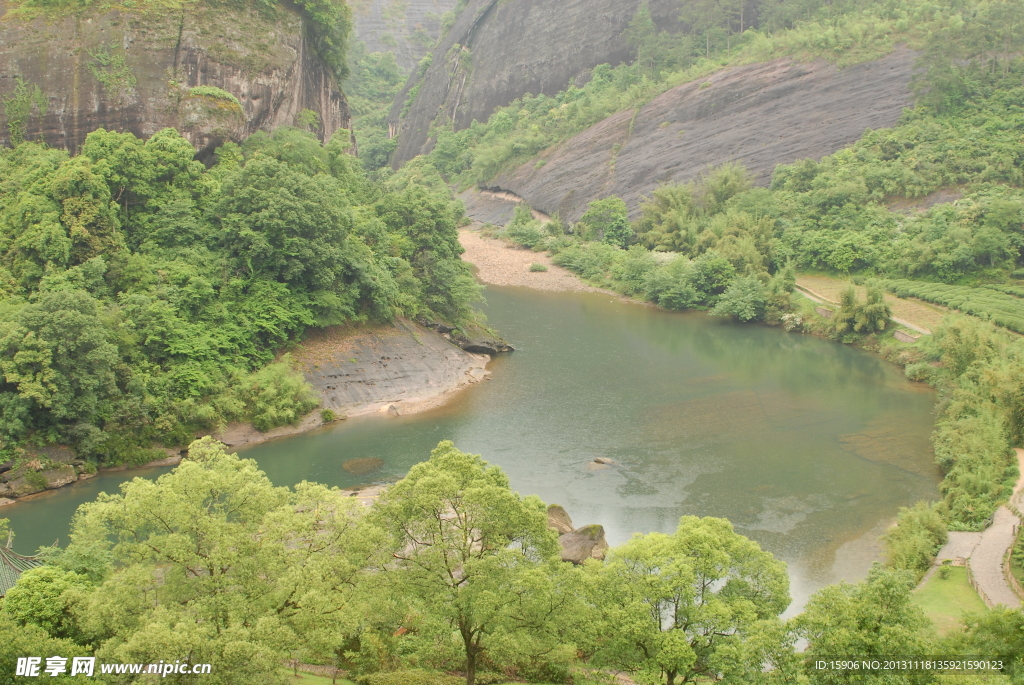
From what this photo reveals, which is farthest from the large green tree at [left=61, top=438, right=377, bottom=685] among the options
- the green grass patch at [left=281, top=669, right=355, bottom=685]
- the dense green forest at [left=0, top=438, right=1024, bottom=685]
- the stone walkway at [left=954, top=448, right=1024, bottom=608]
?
the stone walkway at [left=954, top=448, right=1024, bottom=608]

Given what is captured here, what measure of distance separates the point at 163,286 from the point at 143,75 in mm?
12920

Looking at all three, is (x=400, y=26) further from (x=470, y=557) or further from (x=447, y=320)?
(x=470, y=557)

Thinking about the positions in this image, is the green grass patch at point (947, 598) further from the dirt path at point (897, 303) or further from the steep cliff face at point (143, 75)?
the steep cliff face at point (143, 75)

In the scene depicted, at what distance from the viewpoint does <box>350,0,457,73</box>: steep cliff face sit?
445 ft

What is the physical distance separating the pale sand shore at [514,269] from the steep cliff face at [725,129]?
656 cm

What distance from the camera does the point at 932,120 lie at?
61062mm

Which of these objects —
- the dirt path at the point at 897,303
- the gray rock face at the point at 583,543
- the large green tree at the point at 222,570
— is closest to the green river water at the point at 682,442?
the gray rock face at the point at 583,543

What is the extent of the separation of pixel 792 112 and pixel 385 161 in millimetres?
58365

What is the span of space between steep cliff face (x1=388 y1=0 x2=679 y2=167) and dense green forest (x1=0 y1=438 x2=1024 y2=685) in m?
84.0

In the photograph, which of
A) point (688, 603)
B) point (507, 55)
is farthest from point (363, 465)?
point (507, 55)

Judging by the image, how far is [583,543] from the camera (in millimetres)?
22500

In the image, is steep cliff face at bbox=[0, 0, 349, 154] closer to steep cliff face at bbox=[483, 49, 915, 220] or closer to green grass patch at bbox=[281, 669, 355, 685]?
green grass patch at bbox=[281, 669, 355, 685]

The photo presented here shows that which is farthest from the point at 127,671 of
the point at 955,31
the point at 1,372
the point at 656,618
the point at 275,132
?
the point at 955,31

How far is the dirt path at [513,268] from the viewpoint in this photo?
61875 mm
